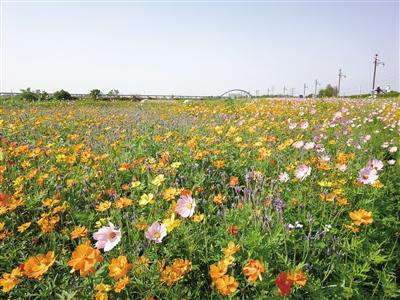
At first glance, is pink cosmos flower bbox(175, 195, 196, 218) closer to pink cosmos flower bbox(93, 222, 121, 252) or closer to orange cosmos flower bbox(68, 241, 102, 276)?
pink cosmos flower bbox(93, 222, 121, 252)

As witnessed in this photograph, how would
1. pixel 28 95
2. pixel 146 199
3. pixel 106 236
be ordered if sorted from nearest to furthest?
1. pixel 106 236
2. pixel 146 199
3. pixel 28 95

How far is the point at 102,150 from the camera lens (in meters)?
4.29

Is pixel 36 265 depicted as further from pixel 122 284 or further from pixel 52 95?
pixel 52 95

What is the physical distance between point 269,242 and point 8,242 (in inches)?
71.9

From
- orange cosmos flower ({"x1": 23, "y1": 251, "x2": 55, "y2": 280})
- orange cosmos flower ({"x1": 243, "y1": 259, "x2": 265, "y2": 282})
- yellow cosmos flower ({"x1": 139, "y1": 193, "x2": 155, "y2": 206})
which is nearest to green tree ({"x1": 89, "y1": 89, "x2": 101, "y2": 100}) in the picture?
yellow cosmos flower ({"x1": 139, "y1": 193, "x2": 155, "y2": 206})

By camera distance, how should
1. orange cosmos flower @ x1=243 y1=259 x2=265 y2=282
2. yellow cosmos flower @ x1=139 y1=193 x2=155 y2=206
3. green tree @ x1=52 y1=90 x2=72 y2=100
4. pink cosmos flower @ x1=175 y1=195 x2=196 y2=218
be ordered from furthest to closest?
green tree @ x1=52 y1=90 x2=72 y2=100 → yellow cosmos flower @ x1=139 y1=193 x2=155 y2=206 → pink cosmos flower @ x1=175 y1=195 x2=196 y2=218 → orange cosmos flower @ x1=243 y1=259 x2=265 y2=282

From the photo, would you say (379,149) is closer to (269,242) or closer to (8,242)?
(269,242)

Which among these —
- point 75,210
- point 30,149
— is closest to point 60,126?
point 30,149

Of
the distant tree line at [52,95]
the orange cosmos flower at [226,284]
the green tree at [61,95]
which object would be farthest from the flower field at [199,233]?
the green tree at [61,95]

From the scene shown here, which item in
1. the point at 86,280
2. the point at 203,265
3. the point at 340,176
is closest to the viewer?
the point at 86,280

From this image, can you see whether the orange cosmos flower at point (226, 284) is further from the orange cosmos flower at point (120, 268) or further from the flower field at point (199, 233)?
the orange cosmos flower at point (120, 268)

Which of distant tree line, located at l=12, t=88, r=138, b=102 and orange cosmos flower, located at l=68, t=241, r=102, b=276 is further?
distant tree line, located at l=12, t=88, r=138, b=102

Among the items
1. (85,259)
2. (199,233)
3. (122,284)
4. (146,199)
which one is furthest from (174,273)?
(146,199)

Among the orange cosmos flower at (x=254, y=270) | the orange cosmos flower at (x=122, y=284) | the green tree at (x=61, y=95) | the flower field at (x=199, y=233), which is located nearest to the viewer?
the orange cosmos flower at (x=254, y=270)
